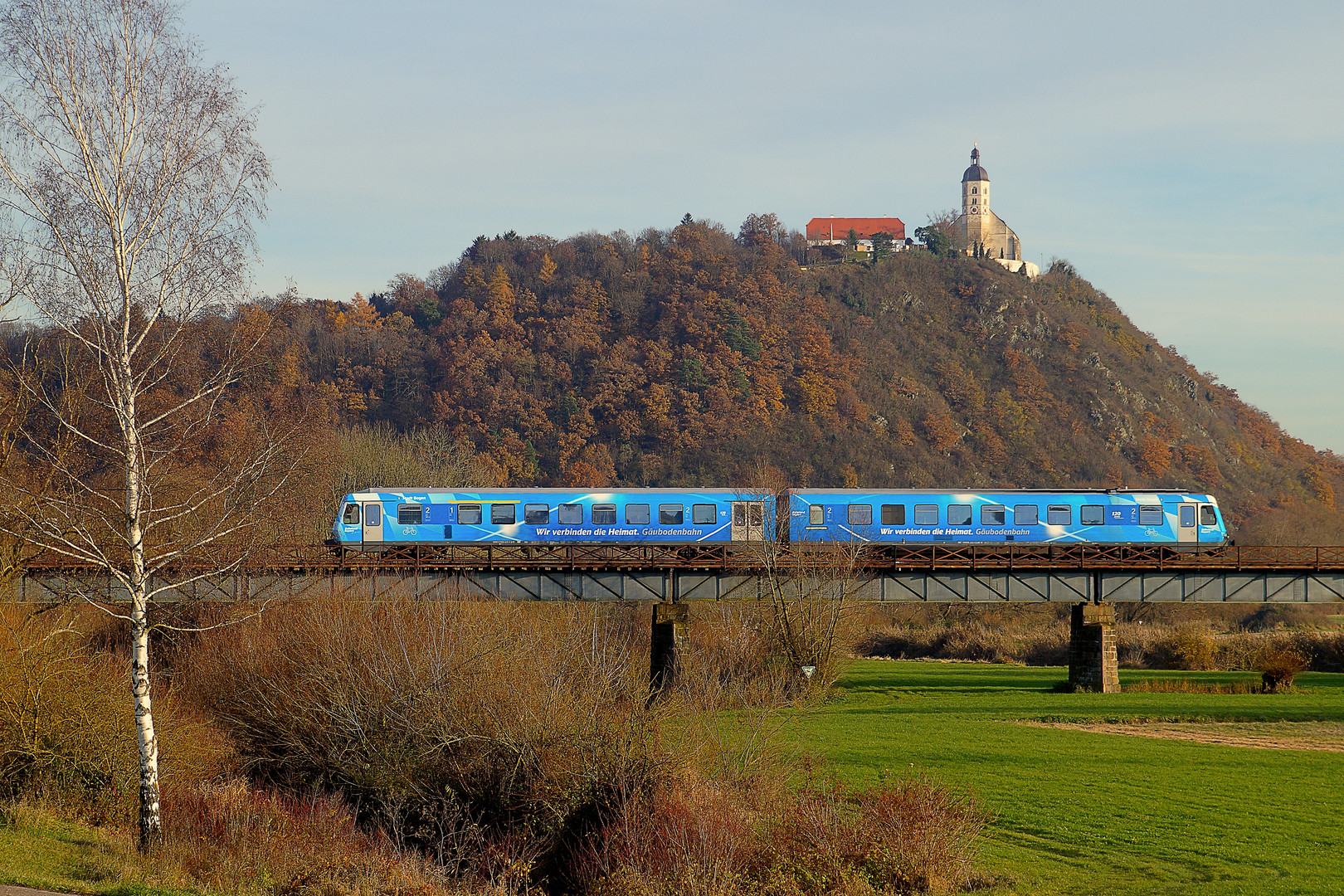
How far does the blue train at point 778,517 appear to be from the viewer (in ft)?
136

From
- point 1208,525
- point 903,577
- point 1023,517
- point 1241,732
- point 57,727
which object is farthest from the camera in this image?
point 1208,525

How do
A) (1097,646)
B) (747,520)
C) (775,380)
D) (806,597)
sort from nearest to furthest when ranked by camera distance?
1. (806,597)
2. (1097,646)
3. (747,520)
4. (775,380)

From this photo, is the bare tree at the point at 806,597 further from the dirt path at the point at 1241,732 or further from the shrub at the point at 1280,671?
the shrub at the point at 1280,671

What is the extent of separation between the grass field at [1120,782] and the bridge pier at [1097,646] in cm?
105

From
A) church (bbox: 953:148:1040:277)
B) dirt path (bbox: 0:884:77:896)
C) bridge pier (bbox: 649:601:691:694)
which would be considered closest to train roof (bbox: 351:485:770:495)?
bridge pier (bbox: 649:601:691:694)

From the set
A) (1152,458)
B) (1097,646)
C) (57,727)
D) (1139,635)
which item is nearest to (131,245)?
(57,727)

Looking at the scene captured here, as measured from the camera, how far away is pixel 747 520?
40.9 meters

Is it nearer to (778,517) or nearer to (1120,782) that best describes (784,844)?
(1120,782)

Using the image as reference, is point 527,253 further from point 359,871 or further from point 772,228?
point 359,871

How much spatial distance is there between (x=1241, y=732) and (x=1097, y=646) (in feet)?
28.8

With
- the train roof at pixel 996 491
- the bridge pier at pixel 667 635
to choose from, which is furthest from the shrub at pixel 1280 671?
the bridge pier at pixel 667 635

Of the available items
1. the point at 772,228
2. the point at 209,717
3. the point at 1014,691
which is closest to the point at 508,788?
the point at 209,717

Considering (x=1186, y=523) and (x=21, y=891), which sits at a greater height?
(x=1186, y=523)

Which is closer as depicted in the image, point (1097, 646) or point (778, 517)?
point (1097, 646)
